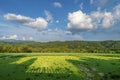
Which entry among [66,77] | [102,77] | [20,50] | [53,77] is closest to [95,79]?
[102,77]

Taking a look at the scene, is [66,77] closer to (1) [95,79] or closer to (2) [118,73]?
(1) [95,79]

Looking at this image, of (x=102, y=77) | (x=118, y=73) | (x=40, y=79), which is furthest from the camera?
(x=118, y=73)

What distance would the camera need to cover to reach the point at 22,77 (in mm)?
30109

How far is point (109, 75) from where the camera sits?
105ft

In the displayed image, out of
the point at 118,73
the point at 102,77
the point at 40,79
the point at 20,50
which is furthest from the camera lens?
the point at 20,50

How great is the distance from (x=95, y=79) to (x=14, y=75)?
11.9m

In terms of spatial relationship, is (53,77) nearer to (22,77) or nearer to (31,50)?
(22,77)

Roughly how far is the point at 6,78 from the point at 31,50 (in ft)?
421

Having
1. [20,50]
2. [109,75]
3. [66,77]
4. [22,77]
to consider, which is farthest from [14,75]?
[20,50]

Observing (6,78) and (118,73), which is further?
(118,73)

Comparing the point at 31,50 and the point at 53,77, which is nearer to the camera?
the point at 53,77

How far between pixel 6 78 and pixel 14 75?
2307 millimetres

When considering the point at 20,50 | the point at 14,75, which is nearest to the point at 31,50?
the point at 20,50

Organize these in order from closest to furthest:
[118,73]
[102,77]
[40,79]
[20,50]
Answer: [40,79], [102,77], [118,73], [20,50]
